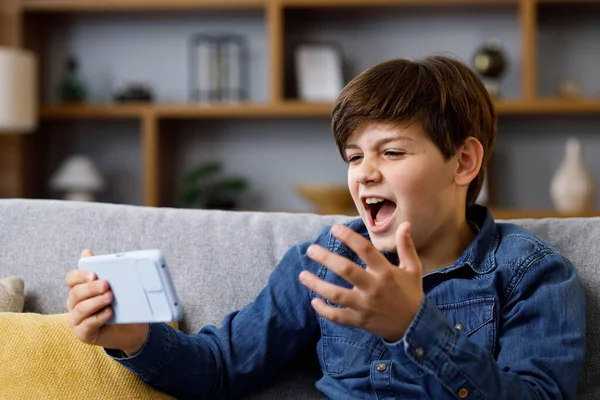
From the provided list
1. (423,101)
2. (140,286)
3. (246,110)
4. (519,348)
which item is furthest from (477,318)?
(246,110)

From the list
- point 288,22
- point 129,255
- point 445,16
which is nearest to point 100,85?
point 288,22

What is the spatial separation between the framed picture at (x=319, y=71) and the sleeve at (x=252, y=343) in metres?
2.39

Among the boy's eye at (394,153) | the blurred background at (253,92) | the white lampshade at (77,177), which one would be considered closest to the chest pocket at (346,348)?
the boy's eye at (394,153)

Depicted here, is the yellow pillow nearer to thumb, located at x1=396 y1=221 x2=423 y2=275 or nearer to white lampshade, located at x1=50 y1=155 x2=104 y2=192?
thumb, located at x1=396 y1=221 x2=423 y2=275

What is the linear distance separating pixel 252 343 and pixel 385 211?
295 millimetres

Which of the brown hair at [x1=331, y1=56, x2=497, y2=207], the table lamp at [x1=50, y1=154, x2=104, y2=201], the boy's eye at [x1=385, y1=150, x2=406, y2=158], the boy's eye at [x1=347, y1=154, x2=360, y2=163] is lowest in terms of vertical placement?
the table lamp at [x1=50, y1=154, x2=104, y2=201]

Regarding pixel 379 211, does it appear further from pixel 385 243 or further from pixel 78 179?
pixel 78 179

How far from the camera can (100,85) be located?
4.02 m

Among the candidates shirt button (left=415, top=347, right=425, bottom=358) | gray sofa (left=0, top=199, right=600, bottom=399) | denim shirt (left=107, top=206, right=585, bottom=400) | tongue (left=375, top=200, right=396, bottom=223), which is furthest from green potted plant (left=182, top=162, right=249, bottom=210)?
shirt button (left=415, top=347, right=425, bottom=358)

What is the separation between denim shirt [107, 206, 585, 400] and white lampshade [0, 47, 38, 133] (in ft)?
7.68

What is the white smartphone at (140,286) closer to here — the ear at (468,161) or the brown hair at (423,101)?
the brown hair at (423,101)

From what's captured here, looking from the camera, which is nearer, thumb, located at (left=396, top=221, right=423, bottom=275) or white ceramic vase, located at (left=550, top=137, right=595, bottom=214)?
thumb, located at (left=396, top=221, right=423, bottom=275)

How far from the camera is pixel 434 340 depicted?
3.39 feet

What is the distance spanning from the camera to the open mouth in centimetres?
130
